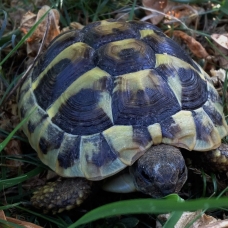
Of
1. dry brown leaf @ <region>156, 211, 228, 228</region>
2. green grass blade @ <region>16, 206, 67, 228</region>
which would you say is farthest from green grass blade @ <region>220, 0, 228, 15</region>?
green grass blade @ <region>16, 206, 67, 228</region>

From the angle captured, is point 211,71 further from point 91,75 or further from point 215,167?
point 91,75

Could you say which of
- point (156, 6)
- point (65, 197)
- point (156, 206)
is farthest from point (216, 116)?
point (156, 6)

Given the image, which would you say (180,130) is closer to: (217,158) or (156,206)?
(217,158)

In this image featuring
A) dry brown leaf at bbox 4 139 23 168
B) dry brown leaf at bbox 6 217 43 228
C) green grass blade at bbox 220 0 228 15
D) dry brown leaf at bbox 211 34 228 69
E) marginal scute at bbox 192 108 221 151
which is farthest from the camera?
green grass blade at bbox 220 0 228 15

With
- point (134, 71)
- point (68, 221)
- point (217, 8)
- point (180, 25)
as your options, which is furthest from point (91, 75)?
point (217, 8)

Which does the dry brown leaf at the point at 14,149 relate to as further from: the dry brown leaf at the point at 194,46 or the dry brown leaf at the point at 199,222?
the dry brown leaf at the point at 194,46

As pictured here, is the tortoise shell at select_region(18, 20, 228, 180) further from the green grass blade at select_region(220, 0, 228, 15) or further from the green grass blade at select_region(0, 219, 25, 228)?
the green grass blade at select_region(220, 0, 228, 15)
